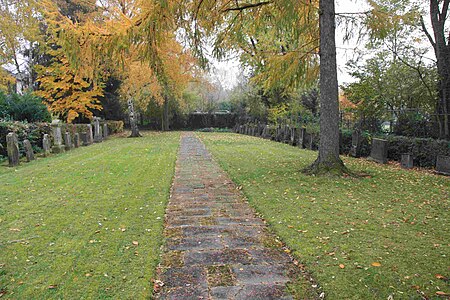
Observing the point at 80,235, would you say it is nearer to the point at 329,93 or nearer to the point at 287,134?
the point at 329,93

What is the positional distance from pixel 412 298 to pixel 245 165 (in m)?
7.01

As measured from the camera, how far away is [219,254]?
352cm

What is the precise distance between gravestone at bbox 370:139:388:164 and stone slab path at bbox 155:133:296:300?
6760 mm

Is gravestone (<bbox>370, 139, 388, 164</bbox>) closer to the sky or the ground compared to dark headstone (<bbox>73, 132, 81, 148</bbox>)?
closer to the ground

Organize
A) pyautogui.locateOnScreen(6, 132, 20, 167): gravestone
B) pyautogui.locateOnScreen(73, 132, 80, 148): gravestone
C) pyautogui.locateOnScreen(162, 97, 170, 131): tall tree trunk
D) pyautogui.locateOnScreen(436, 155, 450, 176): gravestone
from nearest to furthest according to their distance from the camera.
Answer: pyautogui.locateOnScreen(436, 155, 450, 176): gravestone → pyautogui.locateOnScreen(6, 132, 20, 167): gravestone → pyautogui.locateOnScreen(73, 132, 80, 148): gravestone → pyautogui.locateOnScreen(162, 97, 170, 131): tall tree trunk

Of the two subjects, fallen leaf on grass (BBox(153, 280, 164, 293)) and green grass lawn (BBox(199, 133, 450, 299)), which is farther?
green grass lawn (BBox(199, 133, 450, 299))

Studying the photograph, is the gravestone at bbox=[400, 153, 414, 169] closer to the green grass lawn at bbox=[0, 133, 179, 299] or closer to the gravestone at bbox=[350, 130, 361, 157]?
the gravestone at bbox=[350, 130, 361, 157]

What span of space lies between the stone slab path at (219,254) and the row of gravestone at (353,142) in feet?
20.2

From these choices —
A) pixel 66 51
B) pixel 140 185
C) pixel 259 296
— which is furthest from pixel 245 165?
pixel 259 296

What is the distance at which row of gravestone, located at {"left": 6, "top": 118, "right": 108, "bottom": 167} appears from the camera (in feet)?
32.9

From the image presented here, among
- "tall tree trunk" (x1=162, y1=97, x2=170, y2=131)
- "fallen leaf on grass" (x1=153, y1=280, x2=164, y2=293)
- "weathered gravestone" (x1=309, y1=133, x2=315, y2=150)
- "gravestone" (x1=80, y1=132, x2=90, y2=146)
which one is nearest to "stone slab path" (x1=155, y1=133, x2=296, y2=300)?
"fallen leaf on grass" (x1=153, y1=280, x2=164, y2=293)

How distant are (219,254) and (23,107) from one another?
1434 centimetres

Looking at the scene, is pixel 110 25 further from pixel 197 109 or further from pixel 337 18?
pixel 197 109

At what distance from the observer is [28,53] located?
2636cm
